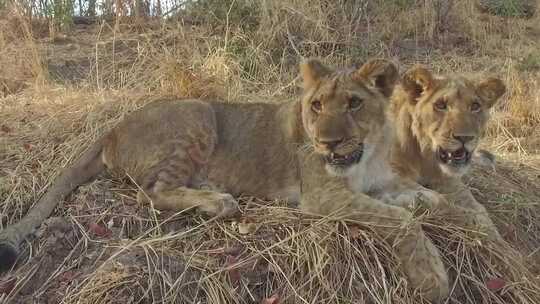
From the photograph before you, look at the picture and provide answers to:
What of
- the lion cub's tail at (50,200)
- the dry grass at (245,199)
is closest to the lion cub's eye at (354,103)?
the dry grass at (245,199)

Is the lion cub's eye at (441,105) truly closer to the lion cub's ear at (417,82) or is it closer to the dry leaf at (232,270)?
the lion cub's ear at (417,82)

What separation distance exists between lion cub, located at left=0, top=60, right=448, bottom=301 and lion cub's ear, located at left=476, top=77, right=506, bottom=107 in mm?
510

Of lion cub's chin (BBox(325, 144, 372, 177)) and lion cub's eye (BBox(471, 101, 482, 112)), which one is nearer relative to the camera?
lion cub's chin (BBox(325, 144, 372, 177))

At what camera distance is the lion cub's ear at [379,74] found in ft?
11.7

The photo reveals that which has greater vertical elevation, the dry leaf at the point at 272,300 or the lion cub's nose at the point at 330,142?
the lion cub's nose at the point at 330,142

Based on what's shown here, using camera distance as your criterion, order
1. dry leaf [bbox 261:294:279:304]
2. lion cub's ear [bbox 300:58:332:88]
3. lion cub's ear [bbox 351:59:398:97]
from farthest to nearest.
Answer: lion cub's ear [bbox 300:58:332:88] < lion cub's ear [bbox 351:59:398:97] < dry leaf [bbox 261:294:279:304]

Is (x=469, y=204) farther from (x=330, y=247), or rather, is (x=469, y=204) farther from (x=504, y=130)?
(x=504, y=130)

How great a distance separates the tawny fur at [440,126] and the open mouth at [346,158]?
41cm

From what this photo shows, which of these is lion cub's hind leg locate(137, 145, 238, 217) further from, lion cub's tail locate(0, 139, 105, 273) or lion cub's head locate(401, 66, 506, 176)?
lion cub's head locate(401, 66, 506, 176)

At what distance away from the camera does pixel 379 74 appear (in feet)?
11.8

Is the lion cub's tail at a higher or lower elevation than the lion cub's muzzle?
lower

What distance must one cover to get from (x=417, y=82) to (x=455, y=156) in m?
0.48

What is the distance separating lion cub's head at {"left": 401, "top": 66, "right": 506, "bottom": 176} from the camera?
11.8 ft

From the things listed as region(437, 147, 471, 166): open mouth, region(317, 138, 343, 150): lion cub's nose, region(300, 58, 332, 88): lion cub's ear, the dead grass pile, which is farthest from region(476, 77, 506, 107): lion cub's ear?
the dead grass pile
